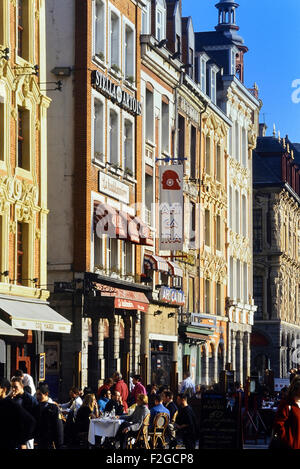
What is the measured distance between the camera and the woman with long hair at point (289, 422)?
1511 centimetres

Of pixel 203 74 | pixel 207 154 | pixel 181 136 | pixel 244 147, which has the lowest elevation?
pixel 207 154

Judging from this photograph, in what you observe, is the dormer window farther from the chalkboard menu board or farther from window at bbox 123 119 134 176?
the chalkboard menu board

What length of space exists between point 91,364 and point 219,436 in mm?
15285

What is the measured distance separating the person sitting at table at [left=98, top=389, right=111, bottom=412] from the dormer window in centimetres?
2600

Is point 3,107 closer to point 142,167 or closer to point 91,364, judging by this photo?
point 91,364

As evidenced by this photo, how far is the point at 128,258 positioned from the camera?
46469mm

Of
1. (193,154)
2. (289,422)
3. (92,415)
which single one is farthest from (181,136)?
(289,422)

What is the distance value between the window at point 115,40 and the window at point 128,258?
6438mm

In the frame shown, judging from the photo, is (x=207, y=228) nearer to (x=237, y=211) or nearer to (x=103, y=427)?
(x=237, y=211)

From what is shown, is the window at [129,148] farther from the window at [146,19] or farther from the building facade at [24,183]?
the building facade at [24,183]

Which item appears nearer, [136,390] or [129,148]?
[136,390]

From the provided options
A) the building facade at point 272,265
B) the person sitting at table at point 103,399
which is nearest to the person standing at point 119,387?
the person sitting at table at point 103,399

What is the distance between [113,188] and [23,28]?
29.6 ft
